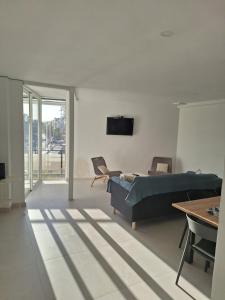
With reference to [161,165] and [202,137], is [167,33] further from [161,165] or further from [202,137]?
[161,165]

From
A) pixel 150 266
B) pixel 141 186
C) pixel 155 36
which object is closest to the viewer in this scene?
pixel 155 36

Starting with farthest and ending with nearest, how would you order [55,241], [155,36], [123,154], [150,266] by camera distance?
1. [123,154]
2. [55,241]
3. [150,266]
4. [155,36]

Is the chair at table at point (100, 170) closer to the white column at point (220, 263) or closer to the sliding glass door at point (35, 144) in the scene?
the sliding glass door at point (35, 144)

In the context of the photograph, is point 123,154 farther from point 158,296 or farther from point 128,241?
point 158,296

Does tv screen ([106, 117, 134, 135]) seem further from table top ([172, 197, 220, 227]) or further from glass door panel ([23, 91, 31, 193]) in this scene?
table top ([172, 197, 220, 227])

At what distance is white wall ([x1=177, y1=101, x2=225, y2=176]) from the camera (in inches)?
226

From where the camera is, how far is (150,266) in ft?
8.11

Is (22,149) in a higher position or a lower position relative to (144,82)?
lower

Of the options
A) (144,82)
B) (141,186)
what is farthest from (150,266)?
(144,82)

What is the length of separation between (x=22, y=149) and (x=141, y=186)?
2.35 metres

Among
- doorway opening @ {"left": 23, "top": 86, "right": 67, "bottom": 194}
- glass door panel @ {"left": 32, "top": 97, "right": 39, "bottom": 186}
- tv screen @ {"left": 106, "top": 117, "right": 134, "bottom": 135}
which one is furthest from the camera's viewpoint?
tv screen @ {"left": 106, "top": 117, "right": 134, "bottom": 135}

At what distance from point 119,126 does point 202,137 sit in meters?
2.45

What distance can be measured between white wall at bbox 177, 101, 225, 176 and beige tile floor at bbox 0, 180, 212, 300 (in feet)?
9.87

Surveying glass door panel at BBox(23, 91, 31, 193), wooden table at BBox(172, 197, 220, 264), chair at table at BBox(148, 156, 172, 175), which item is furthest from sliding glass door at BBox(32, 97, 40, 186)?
wooden table at BBox(172, 197, 220, 264)
